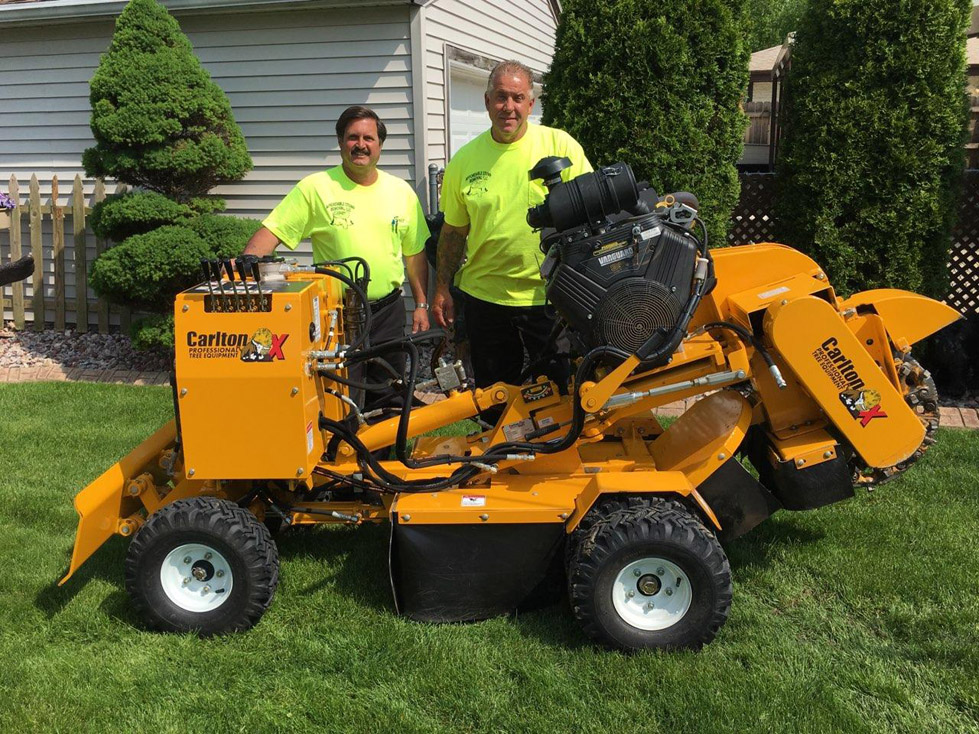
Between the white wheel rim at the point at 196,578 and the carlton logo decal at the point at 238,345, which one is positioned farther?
the white wheel rim at the point at 196,578

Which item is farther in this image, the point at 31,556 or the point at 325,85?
the point at 325,85

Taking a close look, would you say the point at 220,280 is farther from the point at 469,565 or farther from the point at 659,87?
the point at 659,87

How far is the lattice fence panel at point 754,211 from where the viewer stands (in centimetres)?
691

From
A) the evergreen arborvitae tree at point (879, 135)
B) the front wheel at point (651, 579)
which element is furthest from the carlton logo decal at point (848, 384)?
the evergreen arborvitae tree at point (879, 135)

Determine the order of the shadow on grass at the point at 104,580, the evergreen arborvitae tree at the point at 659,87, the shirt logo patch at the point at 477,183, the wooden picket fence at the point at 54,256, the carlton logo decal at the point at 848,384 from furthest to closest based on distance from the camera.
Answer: the wooden picket fence at the point at 54,256 → the evergreen arborvitae tree at the point at 659,87 → the shirt logo patch at the point at 477,183 → the shadow on grass at the point at 104,580 → the carlton logo decal at the point at 848,384

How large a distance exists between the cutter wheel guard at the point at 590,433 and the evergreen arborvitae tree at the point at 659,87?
2519mm

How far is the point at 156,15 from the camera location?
23.7 ft

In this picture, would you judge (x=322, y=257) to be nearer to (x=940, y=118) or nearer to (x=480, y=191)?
(x=480, y=191)

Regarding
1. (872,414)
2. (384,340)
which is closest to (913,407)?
(872,414)

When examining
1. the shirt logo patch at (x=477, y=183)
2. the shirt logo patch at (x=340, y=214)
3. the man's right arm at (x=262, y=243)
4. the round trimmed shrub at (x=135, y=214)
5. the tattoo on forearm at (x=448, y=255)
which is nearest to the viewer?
the man's right arm at (x=262, y=243)

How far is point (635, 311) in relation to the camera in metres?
3.24

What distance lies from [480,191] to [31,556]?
271 centimetres

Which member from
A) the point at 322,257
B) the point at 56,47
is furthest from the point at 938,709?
the point at 56,47

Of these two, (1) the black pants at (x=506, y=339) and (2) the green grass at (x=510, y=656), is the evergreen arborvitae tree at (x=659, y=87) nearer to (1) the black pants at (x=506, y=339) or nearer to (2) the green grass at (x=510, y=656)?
(1) the black pants at (x=506, y=339)
